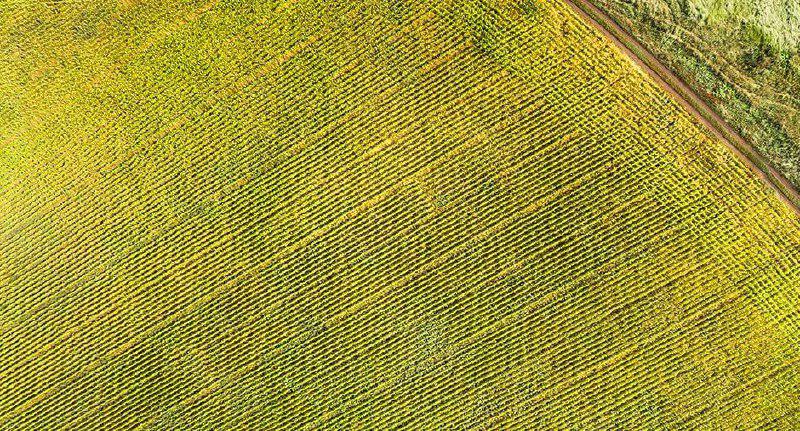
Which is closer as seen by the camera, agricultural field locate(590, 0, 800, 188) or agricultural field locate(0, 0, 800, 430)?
agricultural field locate(0, 0, 800, 430)

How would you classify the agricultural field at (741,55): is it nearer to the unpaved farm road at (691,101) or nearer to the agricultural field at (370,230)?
the unpaved farm road at (691,101)

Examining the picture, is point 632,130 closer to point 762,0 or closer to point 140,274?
point 762,0

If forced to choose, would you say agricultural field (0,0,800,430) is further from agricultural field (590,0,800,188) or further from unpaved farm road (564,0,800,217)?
agricultural field (590,0,800,188)

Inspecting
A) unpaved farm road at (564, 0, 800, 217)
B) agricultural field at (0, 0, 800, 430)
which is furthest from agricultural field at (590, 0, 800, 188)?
agricultural field at (0, 0, 800, 430)

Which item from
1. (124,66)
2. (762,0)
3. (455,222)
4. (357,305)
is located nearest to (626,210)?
(455,222)

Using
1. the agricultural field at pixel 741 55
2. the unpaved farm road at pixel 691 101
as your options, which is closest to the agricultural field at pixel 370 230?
the unpaved farm road at pixel 691 101

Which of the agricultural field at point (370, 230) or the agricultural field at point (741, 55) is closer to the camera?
the agricultural field at point (370, 230)
